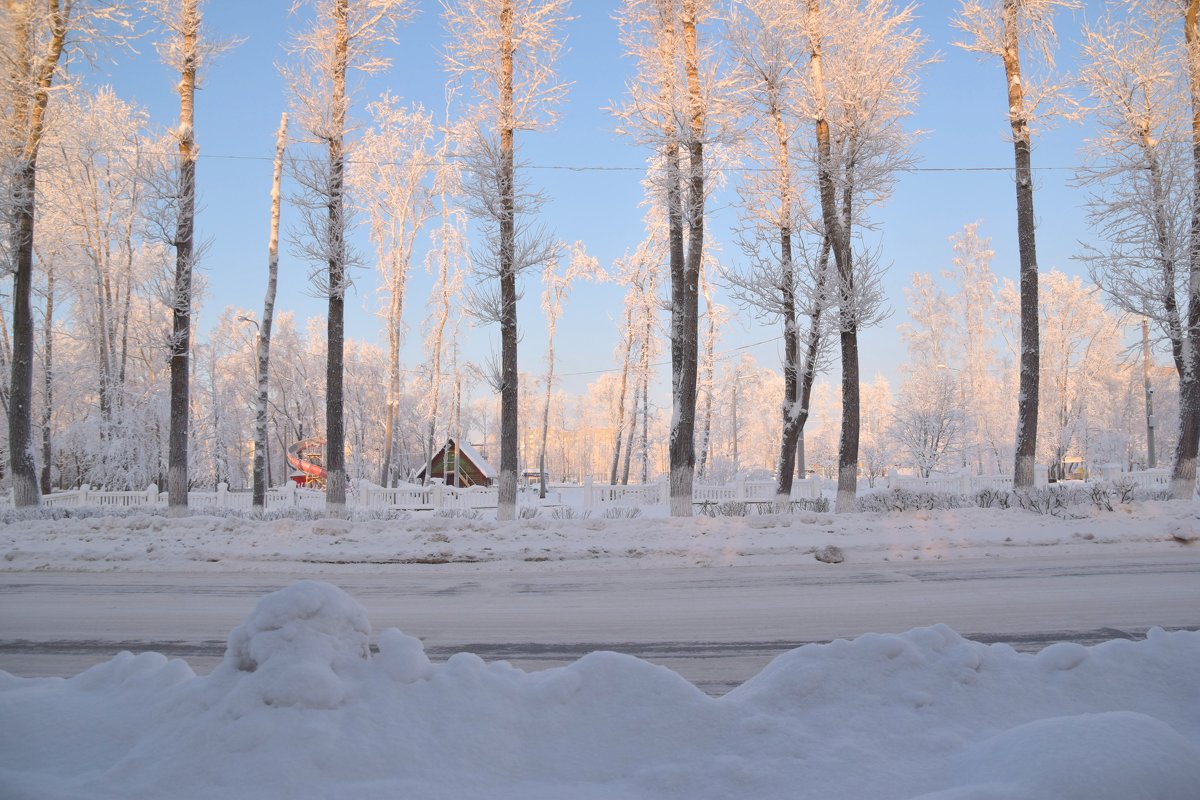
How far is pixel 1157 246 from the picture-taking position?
1717 cm

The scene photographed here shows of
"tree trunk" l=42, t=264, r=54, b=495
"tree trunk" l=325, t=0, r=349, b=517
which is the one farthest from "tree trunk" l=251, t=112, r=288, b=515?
"tree trunk" l=42, t=264, r=54, b=495

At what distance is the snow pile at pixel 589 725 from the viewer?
249 cm

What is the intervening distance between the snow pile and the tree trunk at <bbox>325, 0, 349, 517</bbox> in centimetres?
1383

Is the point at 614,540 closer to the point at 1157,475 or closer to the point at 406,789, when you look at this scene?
the point at 406,789

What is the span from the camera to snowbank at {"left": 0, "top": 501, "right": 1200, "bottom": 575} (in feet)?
37.3

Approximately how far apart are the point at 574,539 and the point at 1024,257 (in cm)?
1365

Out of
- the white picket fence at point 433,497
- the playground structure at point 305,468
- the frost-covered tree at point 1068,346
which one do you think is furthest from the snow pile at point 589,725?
the frost-covered tree at point 1068,346

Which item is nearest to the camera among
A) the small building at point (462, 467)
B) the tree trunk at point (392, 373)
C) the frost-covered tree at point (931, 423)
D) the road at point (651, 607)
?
the road at point (651, 607)

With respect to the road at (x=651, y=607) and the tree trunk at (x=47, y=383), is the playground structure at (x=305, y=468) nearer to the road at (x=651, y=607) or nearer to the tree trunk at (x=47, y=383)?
the tree trunk at (x=47, y=383)

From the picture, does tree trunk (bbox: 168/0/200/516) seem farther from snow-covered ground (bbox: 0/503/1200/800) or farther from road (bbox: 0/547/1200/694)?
snow-covered ground (bbox: 0/503/1200/800)

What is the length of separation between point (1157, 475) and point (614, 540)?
2435 centimetres

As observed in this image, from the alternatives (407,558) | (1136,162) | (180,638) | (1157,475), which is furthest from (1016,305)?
(180,638)

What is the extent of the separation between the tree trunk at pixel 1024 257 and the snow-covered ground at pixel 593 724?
15.0 metres

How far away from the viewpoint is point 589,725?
2.96 meters
